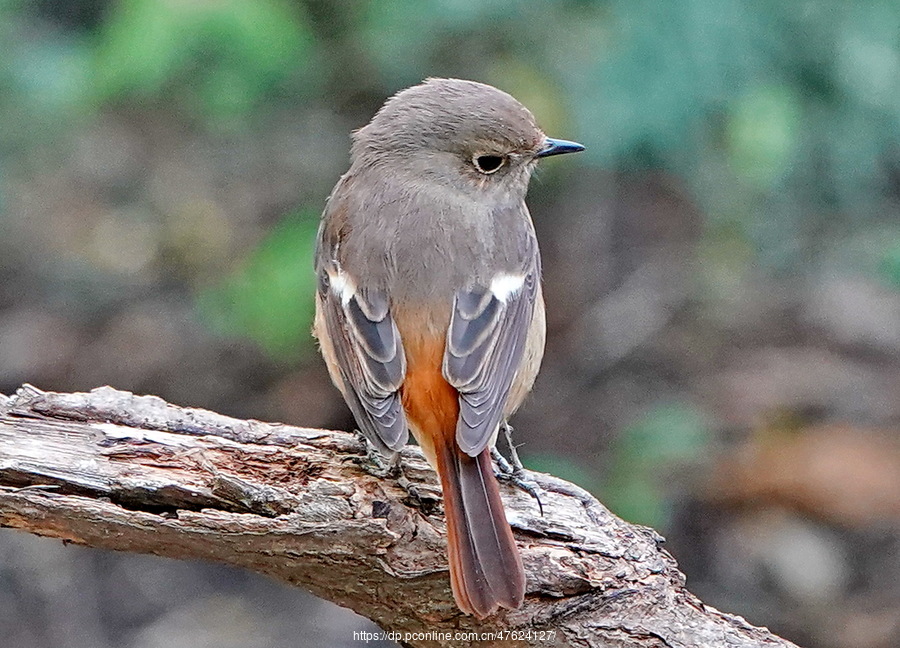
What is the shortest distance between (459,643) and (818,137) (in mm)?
3443

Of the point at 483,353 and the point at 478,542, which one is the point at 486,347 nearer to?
the point at 483,353

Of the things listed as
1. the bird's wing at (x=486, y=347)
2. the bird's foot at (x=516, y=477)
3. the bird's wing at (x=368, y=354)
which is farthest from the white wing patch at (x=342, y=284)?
the bird's foot at (x=516, y=477)

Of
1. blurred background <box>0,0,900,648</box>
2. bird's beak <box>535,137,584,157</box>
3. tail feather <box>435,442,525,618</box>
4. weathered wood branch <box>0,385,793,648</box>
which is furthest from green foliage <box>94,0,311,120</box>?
tail feather <box>435,442,525,618</box>

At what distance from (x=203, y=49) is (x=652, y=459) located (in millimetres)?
2881

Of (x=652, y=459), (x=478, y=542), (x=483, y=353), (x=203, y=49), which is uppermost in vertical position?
(x=203, y=49)

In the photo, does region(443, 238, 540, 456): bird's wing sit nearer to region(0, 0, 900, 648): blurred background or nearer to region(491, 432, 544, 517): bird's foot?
region(491, 432, 544, 517): bird's foot

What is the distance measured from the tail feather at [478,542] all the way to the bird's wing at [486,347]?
0.30ft

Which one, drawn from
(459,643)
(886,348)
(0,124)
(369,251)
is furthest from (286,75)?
(886,348)

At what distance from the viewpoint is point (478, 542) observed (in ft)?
12.1

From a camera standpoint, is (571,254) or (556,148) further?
(571,254)

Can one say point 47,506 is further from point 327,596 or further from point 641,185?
point 641,185

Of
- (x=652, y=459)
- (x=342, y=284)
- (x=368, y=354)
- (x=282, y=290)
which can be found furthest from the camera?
(x=652, y=459)

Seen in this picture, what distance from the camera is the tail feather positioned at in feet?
11.9

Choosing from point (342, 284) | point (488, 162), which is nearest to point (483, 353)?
point (342, 284)
